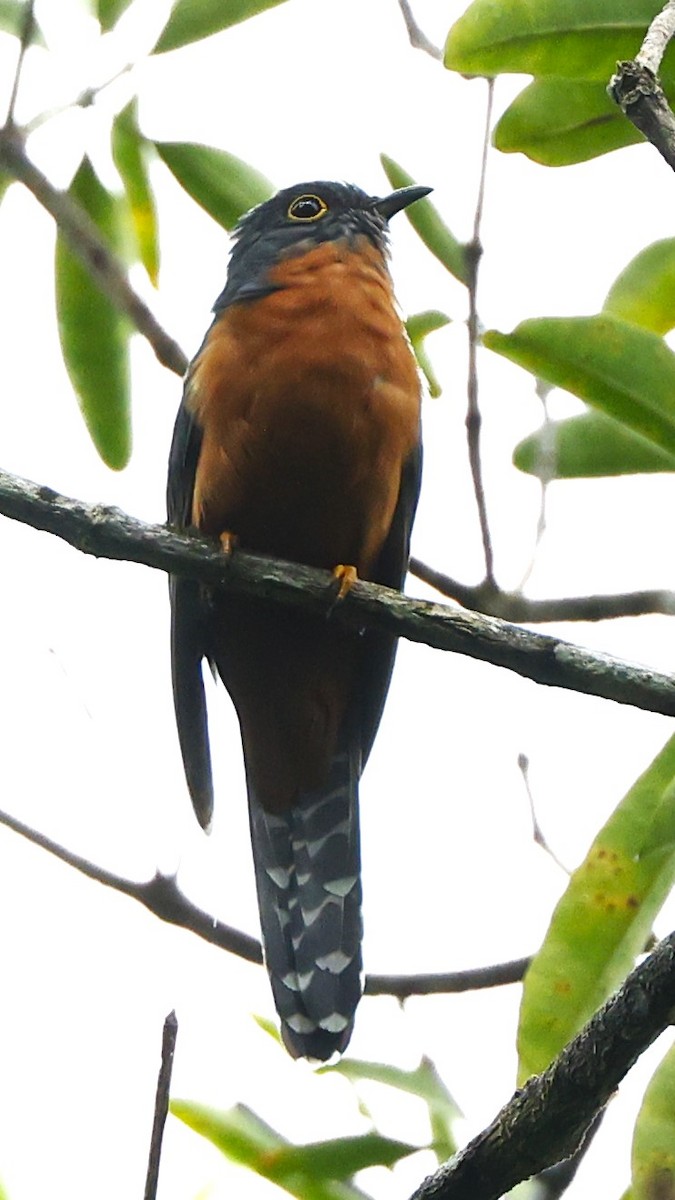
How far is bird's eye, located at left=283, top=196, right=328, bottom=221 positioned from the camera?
5031mm

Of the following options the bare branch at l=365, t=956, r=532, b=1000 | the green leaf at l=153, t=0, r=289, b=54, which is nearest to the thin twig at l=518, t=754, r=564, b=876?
the bare branch at l=365, t=956, r=532, b=1000

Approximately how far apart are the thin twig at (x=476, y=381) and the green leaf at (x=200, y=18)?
0.69 metres

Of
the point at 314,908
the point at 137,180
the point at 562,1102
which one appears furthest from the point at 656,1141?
the point at 137,180

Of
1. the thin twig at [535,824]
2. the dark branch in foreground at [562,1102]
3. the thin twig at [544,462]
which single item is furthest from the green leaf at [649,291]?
the dark branch in foreground at [562,1102]

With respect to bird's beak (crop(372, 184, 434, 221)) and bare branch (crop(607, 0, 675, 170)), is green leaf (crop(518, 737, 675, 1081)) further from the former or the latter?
bird's beak (crop(372, 184, 434, 221))

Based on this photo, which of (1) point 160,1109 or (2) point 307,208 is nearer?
(1) point 160,1109

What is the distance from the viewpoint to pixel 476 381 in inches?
154

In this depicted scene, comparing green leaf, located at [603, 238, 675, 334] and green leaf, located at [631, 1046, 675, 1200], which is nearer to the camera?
green leaf, located at [631, 1046, 675, 1200]

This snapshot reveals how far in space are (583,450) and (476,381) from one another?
0.34 metres

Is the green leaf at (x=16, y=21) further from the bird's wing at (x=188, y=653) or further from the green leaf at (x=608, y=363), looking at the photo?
the green leaf at (x=608, y=363)

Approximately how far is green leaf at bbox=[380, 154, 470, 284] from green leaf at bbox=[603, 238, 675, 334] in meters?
0.44

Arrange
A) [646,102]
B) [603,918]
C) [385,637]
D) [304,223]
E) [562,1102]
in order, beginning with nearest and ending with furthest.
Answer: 1. [562,1102]
2. [646,102]
3. [603,918]
4. [385,637]
5. [304,223]

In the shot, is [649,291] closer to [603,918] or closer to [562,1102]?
[603,918]

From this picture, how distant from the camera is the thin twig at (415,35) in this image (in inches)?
167
